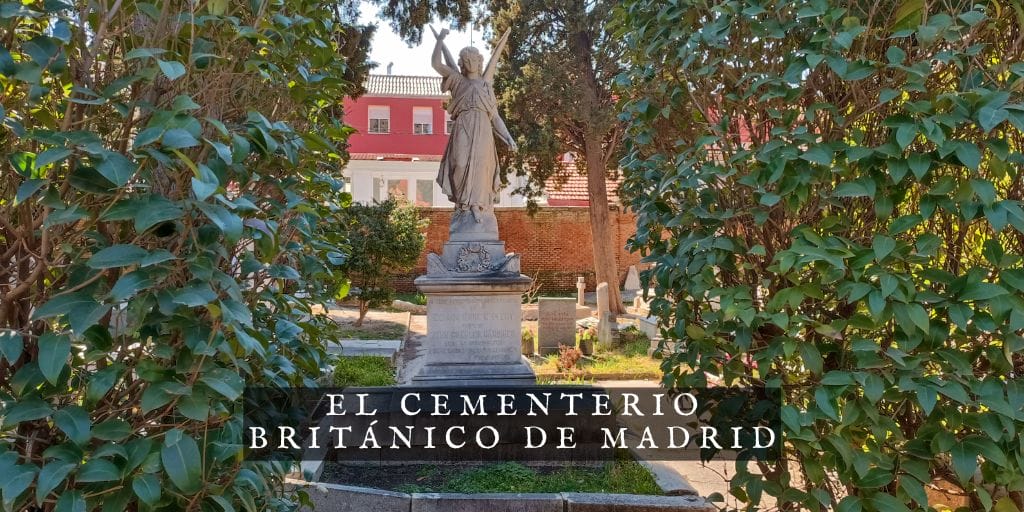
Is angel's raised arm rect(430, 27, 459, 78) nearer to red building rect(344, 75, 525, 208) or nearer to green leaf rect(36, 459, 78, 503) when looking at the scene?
green leaf rect(36, 459, 78, 503)

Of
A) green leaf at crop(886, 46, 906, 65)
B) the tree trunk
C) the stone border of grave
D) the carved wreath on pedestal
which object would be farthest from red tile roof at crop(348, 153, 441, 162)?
green leaf at crop(886, 46, 906, 65)

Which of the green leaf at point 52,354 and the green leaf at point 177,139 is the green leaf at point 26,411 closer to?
the green leaf at point 52,354

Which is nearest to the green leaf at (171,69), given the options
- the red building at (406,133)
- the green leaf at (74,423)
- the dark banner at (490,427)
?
the green leaf at (74,423)

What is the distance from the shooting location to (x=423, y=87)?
32656 millimetres

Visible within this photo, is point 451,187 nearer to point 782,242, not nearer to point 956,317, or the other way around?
point 782,242

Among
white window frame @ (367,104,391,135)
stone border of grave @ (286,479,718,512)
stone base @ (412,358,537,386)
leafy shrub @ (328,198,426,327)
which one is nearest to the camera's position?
stone border of grave @ (286,479,718,512)

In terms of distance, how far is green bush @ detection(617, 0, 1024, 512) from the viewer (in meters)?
1.79

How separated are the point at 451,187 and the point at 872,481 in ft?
18.5

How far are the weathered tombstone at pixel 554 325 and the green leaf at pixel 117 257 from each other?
1048 cm

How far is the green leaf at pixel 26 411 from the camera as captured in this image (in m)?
1.31

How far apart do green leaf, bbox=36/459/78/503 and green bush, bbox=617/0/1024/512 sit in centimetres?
163

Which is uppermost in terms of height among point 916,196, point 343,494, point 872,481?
point 916,196

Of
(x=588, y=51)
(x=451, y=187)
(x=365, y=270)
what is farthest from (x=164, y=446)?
(x=588, y=51)

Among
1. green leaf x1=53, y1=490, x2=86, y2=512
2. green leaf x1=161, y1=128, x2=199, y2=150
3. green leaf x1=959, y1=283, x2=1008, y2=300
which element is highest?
green leaf x1=161, y1=128, x2=199, y2=150
